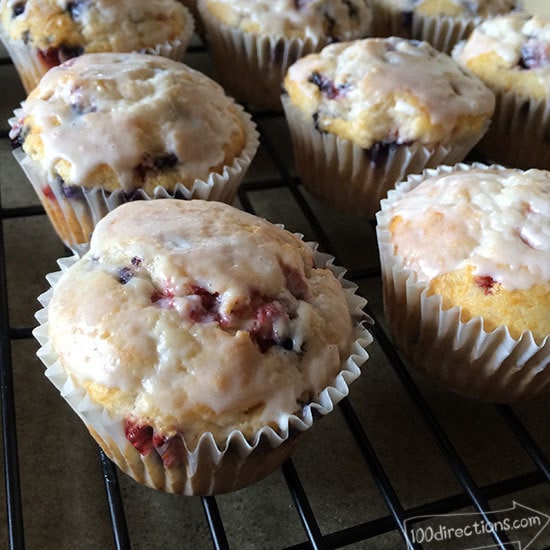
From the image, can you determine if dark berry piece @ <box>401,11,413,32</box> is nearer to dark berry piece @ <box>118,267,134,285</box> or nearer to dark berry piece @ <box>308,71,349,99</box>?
dark berry piece @ <box>308,71,349,99</box>

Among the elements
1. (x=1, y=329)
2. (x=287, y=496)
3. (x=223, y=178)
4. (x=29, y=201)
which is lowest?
(x=287, y=496)

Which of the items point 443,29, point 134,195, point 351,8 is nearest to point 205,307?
point 134,195

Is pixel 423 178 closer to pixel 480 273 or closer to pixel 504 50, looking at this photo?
pixel 480 273

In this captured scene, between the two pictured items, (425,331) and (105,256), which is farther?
(425,331)

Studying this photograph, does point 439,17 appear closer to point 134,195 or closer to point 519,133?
point 519,133

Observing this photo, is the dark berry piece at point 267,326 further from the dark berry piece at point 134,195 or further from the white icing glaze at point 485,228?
the dark berry piece at point 134,195

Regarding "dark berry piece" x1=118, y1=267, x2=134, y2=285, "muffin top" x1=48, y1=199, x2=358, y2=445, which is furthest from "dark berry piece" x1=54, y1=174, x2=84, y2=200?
"dark berry piece" x1=118, y1=267, x2=134, y2=285

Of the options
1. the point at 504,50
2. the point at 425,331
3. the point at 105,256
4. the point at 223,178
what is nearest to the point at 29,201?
the point at 223,178
